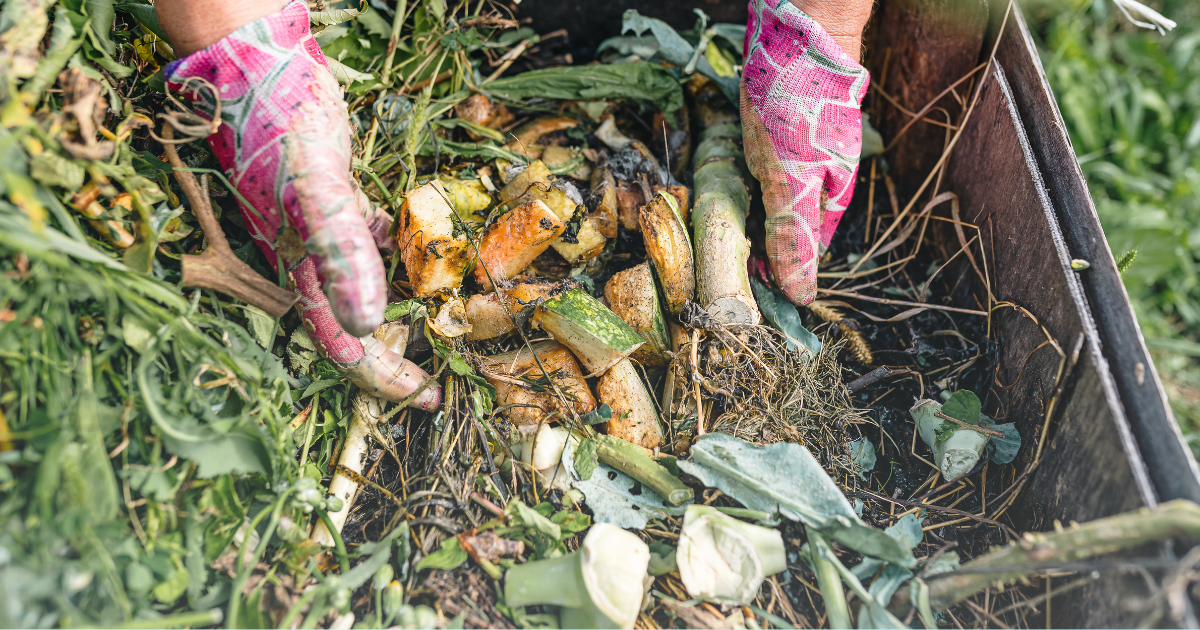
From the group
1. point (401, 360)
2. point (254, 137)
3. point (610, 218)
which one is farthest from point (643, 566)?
point (254, 137)

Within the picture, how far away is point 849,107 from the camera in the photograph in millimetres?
1363

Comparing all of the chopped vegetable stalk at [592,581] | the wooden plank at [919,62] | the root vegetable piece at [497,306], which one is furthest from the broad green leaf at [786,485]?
the wooden plank at [919,62]

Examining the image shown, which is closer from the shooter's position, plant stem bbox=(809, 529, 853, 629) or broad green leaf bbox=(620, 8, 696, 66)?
plant stem bbox=(809, 529, 853, 629)

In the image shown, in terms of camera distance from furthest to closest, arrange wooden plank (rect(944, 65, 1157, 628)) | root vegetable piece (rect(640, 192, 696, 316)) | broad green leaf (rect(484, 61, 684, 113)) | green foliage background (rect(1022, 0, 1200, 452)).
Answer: green foliage background (rect(1022, 0, 1200, 452)) < broad green leaf (rect(484, 61, 684, 113)) < root vegetable piece (rect(640, 192, 696, 316)) < wooden plank (rect(944, 65, 1157, 628))

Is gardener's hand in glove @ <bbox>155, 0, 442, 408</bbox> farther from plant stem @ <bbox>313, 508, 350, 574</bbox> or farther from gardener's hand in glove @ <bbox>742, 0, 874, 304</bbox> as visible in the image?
gardener's hand in glove @ <bbox>742, 0, 874, 304</bbox>

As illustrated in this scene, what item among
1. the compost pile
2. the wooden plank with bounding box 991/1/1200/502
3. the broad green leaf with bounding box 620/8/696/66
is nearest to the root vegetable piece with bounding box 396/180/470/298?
the compost pile

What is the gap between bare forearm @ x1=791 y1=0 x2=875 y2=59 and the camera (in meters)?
1.34

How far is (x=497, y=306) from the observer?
1.32m

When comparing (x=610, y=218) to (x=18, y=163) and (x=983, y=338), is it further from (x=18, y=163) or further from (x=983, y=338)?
(x=18, y=163)

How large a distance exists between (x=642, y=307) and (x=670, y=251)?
0.13 m

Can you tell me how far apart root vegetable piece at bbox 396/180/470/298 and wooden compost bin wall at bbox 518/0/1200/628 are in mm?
853

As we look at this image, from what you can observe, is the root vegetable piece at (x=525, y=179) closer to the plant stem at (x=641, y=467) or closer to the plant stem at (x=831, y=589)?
the plant stem at (x=641, y=467)

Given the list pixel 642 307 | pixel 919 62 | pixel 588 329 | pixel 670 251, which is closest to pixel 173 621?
pixel 588 329

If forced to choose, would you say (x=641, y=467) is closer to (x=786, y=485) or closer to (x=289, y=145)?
(x=786, y=485)
